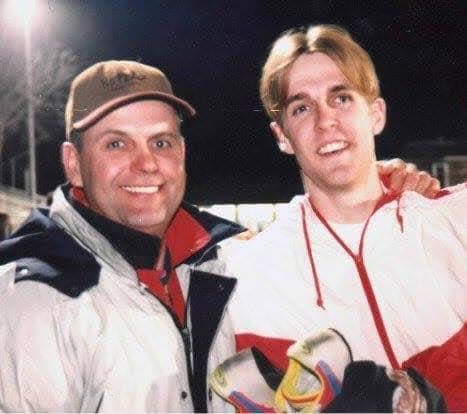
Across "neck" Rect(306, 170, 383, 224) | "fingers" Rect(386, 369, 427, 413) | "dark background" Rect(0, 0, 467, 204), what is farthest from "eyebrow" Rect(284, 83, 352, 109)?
"dark background" Rect(0, 0, 467, 204)

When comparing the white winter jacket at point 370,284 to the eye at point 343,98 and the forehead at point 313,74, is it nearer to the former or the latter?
the eye at point 343,98

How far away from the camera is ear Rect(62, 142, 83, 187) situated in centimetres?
257

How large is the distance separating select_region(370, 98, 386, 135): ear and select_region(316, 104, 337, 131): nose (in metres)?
0.30

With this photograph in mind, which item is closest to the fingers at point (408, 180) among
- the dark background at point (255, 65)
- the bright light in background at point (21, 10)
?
the dark background at point (255, 65)

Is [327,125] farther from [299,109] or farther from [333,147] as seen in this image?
[299,109]

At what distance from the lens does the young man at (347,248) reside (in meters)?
2.47

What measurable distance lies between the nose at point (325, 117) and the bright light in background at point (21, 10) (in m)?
14.9

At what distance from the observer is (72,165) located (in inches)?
102

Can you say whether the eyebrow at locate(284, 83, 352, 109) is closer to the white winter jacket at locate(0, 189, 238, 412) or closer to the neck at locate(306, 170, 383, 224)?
the neck at locate(306, 170, 383, 224)

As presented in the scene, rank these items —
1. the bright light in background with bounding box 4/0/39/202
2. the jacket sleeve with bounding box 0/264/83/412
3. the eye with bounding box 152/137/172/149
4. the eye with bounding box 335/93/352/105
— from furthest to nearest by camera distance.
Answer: the bright light in background with bounding box 4/0/39/202 < the eye with bounding box 335/93/352/105 < the eye with bounding box 152/137/172/149 < the jacket sleeve with bounding box 0/264/83/412

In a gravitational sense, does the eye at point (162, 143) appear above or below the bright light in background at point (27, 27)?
below

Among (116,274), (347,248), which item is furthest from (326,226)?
(116,274)

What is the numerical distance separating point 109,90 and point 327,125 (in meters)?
1.00

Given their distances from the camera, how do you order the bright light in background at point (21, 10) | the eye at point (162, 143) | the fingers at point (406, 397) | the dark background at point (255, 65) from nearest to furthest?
the fingers at point (406, 397) → the eye at point (162, 143) → the dark background at point (255, 65) → the bright light in background at point (21, 10)
